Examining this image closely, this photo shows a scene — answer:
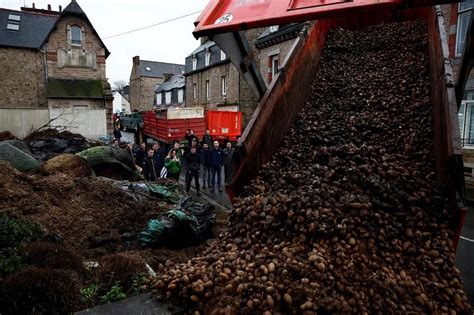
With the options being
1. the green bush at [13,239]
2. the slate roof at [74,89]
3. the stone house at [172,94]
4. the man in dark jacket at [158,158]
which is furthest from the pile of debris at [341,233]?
the stone house at [172,94]

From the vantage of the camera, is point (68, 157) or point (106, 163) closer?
point (68, 157)

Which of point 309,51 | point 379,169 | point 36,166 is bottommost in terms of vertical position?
point 36,166

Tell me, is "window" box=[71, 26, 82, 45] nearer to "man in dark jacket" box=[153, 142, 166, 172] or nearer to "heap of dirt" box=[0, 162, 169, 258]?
"man in dark jacket" box=[153, 142, 166, 172]

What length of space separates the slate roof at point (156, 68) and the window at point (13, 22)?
26520 mm

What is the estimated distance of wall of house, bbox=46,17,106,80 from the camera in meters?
17.6

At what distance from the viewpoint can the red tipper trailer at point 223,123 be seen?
1712cm

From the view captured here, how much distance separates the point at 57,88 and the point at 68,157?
12.0 metres

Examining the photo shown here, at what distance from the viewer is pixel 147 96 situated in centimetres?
4569

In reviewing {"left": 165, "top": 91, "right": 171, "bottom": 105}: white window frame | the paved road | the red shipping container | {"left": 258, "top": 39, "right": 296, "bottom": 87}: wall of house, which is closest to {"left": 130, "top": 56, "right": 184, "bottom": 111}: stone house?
{"left": 165, "top": 91, "right": 171, "bottom": 105}: white window frame

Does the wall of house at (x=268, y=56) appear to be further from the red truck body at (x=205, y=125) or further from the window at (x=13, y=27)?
the window at (x=13, y=27)

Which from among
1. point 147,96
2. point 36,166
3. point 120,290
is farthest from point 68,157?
point 147,96

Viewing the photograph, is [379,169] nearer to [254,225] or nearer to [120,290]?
[254,225]

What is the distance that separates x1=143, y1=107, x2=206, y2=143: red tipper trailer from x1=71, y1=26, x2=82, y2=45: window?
5470mm

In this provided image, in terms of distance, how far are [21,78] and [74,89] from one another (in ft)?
8.50
